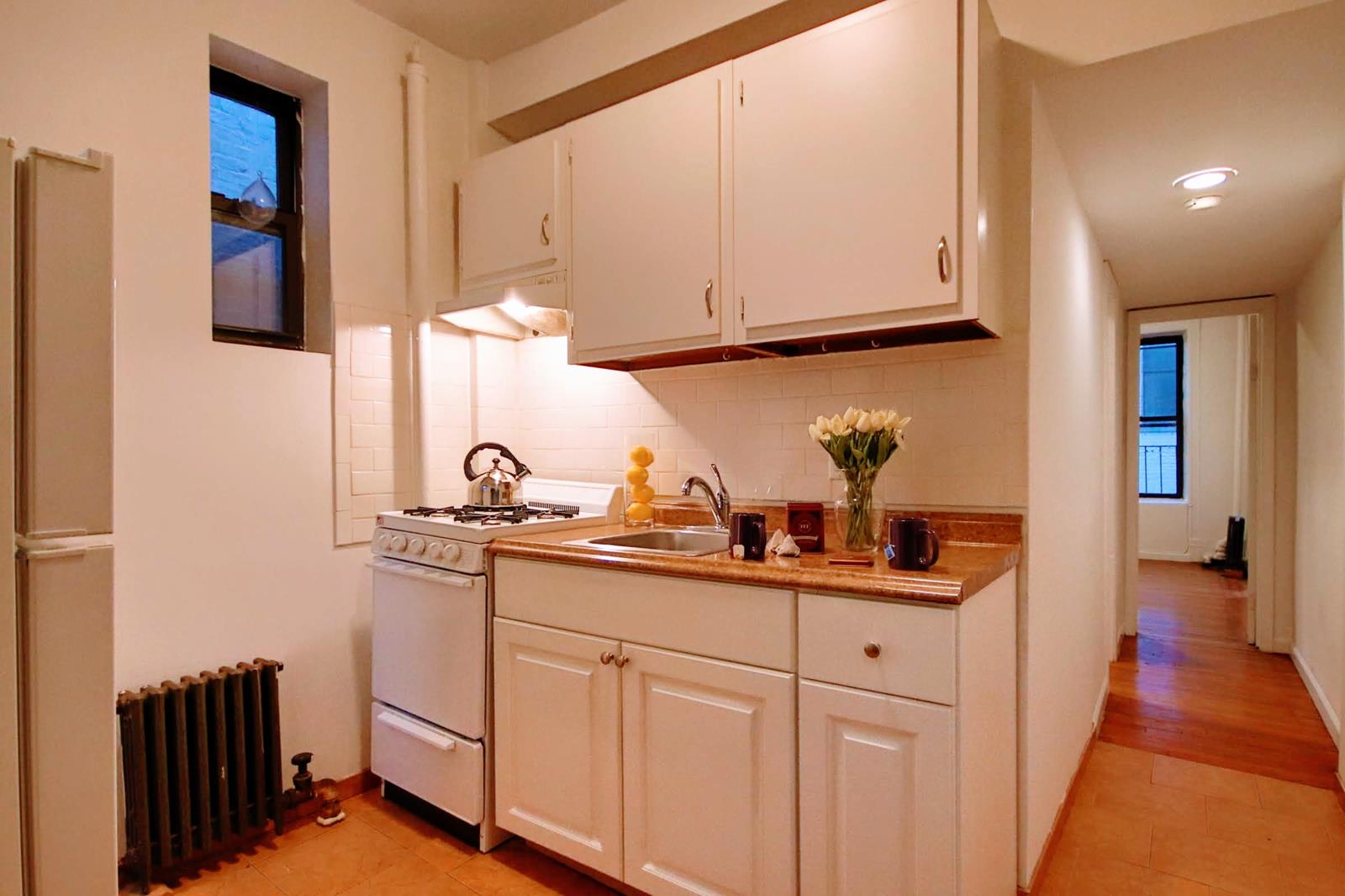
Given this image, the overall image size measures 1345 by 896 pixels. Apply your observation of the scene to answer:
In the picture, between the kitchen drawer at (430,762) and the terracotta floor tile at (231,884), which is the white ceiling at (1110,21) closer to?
the kitchen drawer at (430,762)

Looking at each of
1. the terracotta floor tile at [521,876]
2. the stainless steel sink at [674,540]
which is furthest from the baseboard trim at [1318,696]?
the terracotta floor tile at [521,876]

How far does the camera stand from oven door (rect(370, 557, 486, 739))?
2.11m

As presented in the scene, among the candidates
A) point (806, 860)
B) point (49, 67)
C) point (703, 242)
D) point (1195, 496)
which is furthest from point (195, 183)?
point (1195, 496)

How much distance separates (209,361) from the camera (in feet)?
7.18

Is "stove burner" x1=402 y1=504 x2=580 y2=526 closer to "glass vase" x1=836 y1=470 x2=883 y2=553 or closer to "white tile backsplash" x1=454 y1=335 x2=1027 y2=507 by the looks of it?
"white tile backsplash" x1=454 y1=335 x2=1027 y2=507

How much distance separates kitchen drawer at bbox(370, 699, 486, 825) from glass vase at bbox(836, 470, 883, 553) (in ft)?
4.10

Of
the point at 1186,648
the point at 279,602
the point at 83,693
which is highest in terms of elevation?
the point at 83,693

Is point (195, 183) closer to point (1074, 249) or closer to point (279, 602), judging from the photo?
point (279, 602)

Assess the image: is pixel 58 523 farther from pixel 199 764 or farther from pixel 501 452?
pixel 501 452

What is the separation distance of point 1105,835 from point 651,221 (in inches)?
94.4

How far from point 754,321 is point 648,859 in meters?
1.43

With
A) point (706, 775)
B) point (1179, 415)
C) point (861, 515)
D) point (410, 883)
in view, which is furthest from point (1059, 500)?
point (1179, 415)

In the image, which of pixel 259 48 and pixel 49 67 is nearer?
pixel 49 67

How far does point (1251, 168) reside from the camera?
8.02 ft
